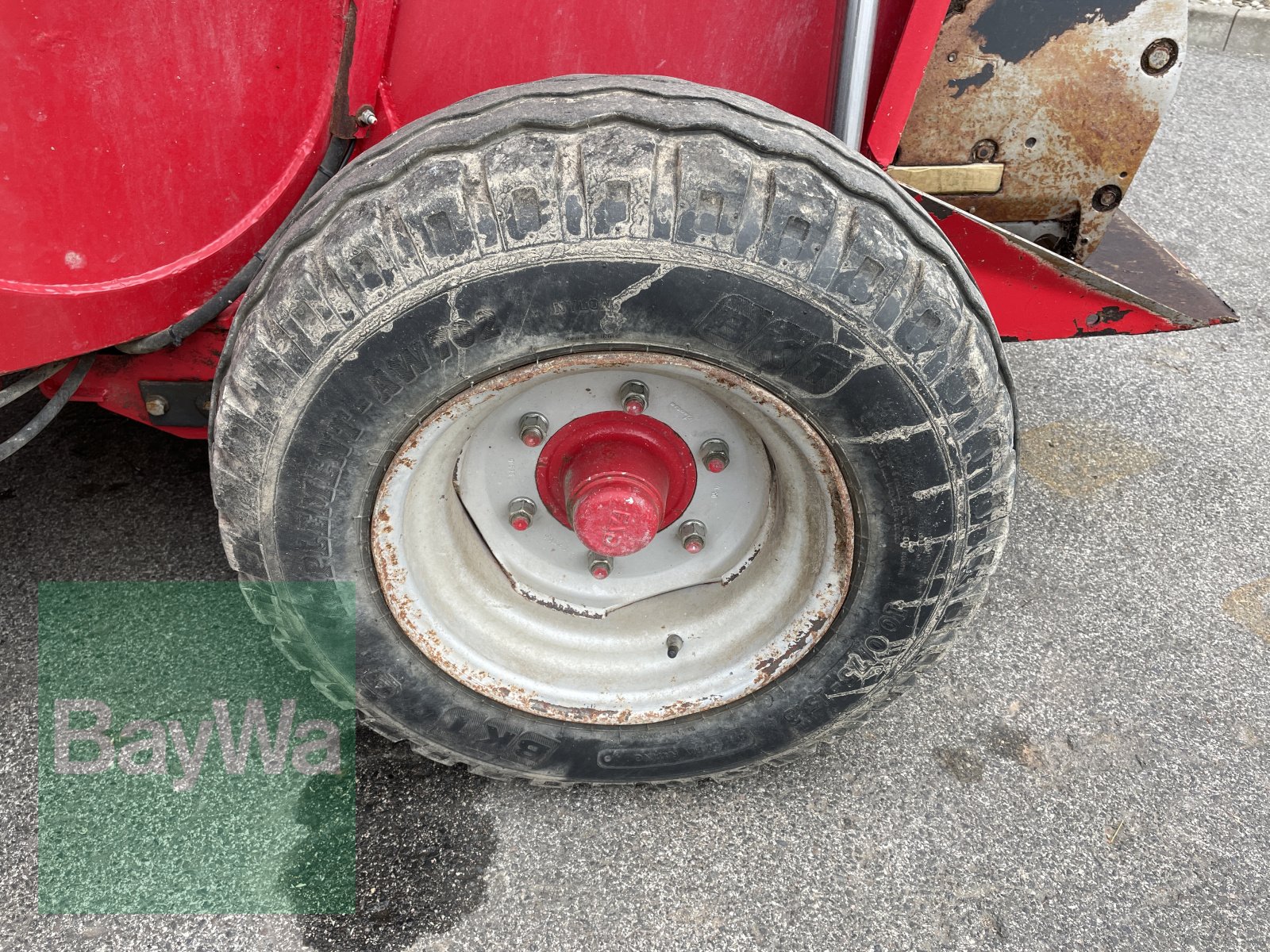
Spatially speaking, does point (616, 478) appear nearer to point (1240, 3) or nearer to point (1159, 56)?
point (1159, 56)

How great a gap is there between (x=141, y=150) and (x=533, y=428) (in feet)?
2.57

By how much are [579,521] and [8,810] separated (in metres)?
1.27

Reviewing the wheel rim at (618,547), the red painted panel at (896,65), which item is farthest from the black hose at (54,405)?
the red painted panel at (896,65)

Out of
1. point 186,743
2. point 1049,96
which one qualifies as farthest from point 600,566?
point 1049,96

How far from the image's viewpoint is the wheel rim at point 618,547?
5.70ft

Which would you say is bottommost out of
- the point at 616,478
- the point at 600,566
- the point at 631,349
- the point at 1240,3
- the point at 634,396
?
the point at 600,566

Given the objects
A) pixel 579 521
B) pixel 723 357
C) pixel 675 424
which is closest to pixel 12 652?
pixel 579 521

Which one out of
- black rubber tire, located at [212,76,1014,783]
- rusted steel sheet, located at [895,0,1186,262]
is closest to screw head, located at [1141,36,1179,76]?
rusted steel sheet, located at [895,0,1186,262]

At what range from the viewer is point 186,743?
6.75 feet

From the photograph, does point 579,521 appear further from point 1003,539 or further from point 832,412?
point 1003,539

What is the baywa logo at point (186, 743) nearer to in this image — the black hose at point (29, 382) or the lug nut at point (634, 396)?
the black hose at point (29, 382)

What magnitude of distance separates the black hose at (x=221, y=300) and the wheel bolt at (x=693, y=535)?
932 mm

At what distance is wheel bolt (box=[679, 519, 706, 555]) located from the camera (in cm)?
194

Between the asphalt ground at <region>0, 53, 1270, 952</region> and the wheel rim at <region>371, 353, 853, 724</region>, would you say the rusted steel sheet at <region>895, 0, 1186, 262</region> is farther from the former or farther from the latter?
the asphalt ground at <region>0, 53, 1270, 952</region>
